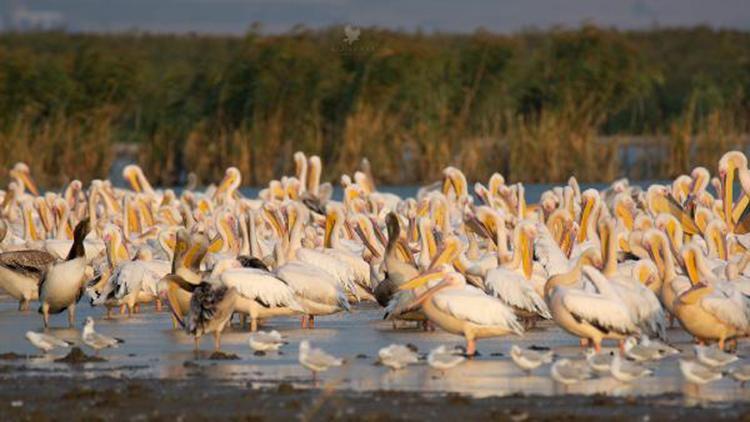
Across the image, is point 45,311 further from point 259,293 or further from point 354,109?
point 354,109

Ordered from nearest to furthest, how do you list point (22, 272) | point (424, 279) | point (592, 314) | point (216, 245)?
point (592, 314) < point (424, 279) < point (22, 272) < point (216, 245)

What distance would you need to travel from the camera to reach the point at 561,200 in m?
18.3

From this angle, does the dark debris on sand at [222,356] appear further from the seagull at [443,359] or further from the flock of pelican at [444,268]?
the seagull at [443,359]

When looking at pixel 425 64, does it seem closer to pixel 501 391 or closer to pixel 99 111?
pixel 99 111

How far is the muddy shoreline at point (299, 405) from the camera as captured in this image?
8102mm

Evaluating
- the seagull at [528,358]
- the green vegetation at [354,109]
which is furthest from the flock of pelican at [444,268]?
the green vegetation at [354,109]

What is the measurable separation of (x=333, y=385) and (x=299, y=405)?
826mm

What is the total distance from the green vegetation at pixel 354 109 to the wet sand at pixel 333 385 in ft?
58.6

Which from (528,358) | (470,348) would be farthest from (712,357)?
(470,348)

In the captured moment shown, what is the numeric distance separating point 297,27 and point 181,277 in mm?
20698

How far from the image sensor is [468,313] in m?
10.9

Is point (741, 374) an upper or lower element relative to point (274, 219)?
lower

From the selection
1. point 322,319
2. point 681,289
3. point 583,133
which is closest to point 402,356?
point 681,289

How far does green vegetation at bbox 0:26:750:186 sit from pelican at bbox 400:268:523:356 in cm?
1795
